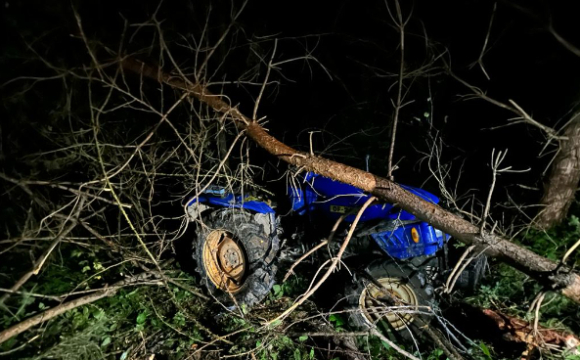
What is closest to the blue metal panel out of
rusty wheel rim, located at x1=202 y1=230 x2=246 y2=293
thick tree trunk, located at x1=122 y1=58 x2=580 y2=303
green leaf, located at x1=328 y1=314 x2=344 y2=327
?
thick tree trunk, located at x1=122 y1=58 x2=580 y2=303

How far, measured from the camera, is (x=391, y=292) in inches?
119

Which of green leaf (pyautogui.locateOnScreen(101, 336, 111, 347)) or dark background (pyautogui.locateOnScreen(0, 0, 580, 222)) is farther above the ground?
dark background (pyautogui.locateOnScreen(0, 0, 580, 222))

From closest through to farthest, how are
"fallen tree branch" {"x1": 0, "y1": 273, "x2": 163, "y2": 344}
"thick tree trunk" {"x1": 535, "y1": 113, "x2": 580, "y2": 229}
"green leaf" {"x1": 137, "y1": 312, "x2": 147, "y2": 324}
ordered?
1. "fallen tree branch" {"x1": 0, "y1": 273, "x2": 163, "y2": 344}
2. "green leaf" {"x1": 137, "y1": 312, "x2": 147, "y2": 324}
3. "thick tree trunk" {"x1": 535, "y1": 113, "x2": 580, "y2": 229}

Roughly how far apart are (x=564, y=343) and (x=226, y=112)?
3302 mm

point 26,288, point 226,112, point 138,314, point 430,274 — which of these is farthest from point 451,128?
point 26,288

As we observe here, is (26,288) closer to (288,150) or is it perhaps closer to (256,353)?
(256,353)

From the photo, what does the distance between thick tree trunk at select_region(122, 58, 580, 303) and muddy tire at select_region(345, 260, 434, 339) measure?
0.74 m

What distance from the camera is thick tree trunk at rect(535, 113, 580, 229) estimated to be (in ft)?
11.7

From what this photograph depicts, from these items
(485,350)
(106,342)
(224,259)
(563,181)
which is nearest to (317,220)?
(224,259)

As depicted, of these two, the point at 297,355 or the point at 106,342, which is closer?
the point at 297,355

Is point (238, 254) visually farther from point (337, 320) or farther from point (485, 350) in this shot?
point (485, 350)

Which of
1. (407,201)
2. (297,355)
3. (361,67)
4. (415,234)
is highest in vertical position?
(361,67)

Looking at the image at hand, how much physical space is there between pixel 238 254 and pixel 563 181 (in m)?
3.61

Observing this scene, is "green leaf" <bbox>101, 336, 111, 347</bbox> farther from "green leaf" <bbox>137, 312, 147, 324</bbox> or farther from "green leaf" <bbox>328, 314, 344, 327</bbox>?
"green leaf" <bbox>328, 314, 344, 327</bbox>
